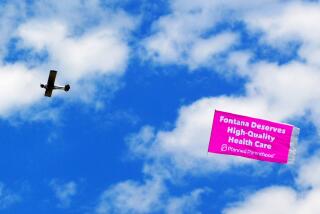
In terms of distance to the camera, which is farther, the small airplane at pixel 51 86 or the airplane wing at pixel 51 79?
the airplane wing at pixel 51 79

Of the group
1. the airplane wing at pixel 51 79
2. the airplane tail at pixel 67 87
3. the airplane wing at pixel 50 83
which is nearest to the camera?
the airplane wing at pixel 50 83

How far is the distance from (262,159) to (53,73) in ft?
62.0

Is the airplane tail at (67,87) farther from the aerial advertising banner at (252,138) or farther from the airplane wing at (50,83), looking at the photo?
the aerial advertising banner at (252,138)

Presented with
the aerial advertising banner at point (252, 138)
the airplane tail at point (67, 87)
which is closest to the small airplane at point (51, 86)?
the airplane tail at point (67, 87)

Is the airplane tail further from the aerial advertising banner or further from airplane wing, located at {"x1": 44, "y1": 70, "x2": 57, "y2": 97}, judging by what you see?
the aerial advertising banner

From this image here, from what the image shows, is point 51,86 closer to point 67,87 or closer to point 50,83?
point 50,83

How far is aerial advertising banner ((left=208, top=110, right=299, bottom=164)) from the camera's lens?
5634 cm

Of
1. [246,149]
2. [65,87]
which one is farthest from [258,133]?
[65,87]

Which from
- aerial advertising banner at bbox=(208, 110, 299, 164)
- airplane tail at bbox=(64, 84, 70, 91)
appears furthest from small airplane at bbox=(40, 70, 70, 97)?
aerial advertising banner at bbox=(208, 110, 299, 164)

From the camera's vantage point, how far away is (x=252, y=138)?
57406mm

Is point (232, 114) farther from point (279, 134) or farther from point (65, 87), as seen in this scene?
point (65, 87)

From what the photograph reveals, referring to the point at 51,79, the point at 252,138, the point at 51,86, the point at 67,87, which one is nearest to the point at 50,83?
the point at 51,86

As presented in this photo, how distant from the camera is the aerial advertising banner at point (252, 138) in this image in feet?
185

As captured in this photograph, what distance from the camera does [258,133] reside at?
57.5 m
